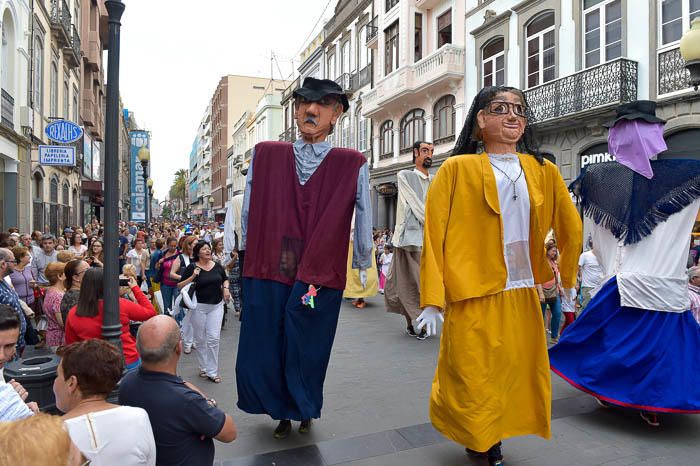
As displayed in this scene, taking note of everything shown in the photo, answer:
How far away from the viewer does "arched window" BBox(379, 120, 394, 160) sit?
24.4 m

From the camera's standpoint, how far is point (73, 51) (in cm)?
2133

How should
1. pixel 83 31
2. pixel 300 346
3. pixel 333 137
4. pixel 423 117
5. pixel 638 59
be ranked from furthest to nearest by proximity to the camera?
A: pixel 333 137
pixel 83 31
pixel 423 117
pixel 638 59
pixel 300 346

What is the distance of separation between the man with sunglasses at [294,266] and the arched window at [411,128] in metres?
18.3

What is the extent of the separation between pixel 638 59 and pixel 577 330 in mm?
10683

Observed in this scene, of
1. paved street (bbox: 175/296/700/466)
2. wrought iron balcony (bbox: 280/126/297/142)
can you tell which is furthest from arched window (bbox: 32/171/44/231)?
wrought iron balcony (bbox: 280/126/297/142)

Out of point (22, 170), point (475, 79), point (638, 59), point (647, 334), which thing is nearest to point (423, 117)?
point (475, 79)

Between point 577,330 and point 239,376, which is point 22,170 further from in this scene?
point 577,330

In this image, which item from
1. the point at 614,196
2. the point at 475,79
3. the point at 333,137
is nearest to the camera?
the point at 614,196

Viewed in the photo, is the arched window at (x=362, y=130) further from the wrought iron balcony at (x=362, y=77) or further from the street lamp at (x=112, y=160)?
the street lamp at (x=112, y=160)

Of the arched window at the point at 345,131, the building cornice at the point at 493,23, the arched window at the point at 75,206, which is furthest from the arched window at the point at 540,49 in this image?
the arched window at the point at 75,206

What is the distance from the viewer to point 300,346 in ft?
12.2

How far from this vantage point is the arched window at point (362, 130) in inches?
1066

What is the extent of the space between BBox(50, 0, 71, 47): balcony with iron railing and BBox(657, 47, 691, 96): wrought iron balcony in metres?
17.6

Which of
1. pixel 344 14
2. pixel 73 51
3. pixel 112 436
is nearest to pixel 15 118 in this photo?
pixel 73 51
